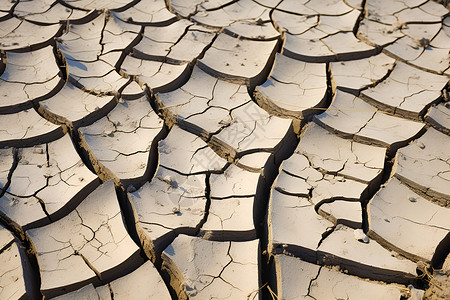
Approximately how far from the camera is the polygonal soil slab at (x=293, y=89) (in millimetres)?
3102

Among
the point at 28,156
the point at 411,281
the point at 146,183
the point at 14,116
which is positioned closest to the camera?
the point at 411,281

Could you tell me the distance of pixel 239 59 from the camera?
11.3ft

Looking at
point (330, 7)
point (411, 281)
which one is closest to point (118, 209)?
point (411, 281)

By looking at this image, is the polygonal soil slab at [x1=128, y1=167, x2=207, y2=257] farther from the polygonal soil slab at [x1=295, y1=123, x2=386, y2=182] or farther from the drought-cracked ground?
the polygonal soil slab at [x1=295, y1=123, x2=386, y2=182]

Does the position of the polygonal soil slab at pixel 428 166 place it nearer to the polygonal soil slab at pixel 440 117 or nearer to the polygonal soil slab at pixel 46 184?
the polygonal soil slab at pixel 440 117

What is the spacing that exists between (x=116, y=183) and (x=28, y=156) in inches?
24.0

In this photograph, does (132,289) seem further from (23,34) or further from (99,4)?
(99,4)

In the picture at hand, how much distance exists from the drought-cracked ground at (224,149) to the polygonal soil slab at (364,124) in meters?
0.01

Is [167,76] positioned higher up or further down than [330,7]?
further down

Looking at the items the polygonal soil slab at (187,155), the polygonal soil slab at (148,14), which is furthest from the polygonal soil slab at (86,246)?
the polygonal soil slab at (148,14)

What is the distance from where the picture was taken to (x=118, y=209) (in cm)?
252

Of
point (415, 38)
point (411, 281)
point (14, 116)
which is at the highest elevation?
point (415, 38)

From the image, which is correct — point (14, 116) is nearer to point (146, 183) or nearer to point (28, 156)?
point (28, 156)

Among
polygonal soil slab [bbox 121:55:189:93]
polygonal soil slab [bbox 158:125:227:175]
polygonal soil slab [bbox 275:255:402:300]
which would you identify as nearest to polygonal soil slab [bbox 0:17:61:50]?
polygonal soil slab [bbox 121:55:189:93]
